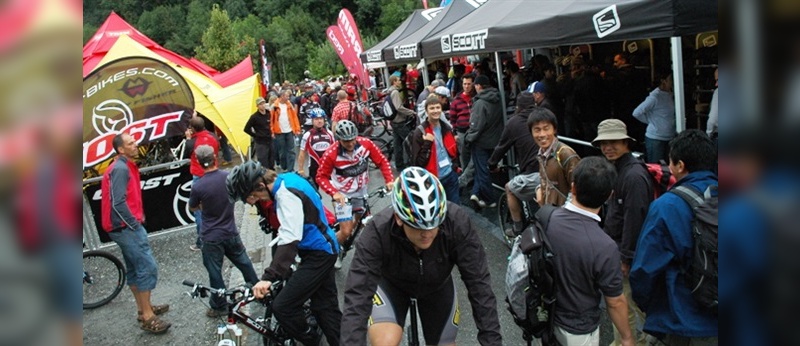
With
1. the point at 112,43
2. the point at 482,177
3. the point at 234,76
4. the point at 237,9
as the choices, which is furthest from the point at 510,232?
the point at 237,9

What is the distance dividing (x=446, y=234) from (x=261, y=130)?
395 inches

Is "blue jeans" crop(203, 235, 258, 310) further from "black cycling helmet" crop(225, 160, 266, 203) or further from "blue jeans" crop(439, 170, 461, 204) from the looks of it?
"blue jeans" crop(439, 170, 461, 204)

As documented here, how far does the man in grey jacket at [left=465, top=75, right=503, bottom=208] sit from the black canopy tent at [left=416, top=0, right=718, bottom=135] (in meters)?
0.82

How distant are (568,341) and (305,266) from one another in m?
2.16

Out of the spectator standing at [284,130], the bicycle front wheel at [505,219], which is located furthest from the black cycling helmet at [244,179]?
the spectator standing at [284,130]

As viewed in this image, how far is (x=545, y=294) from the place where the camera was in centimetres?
344

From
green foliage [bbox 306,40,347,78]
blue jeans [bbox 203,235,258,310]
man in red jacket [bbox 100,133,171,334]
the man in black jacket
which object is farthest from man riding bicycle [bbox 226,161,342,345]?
green foliage [bbox 306,40,347,78]

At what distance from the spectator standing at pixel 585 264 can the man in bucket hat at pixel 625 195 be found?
800mm

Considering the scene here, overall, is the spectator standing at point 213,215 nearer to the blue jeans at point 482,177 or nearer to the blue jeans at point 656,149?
the blue jeans at point 482,177

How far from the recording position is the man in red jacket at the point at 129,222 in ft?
20.0

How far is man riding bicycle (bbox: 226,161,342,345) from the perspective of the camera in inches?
175
